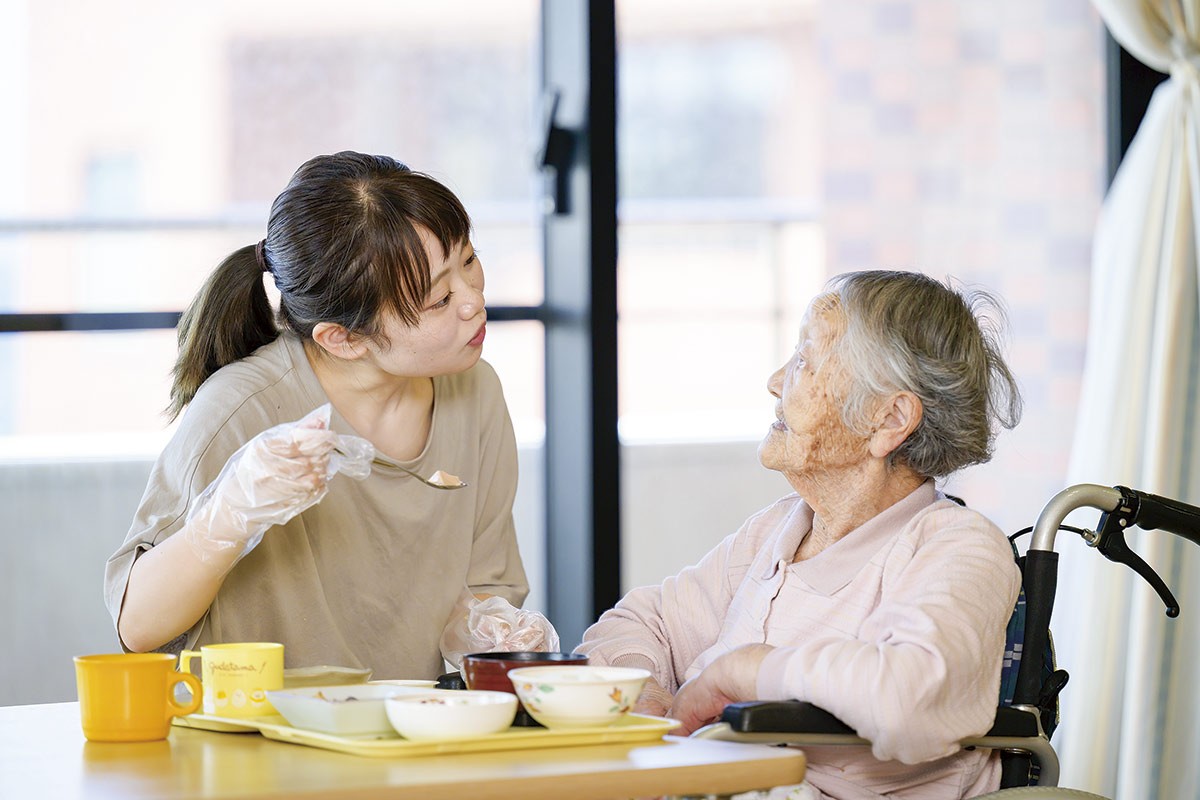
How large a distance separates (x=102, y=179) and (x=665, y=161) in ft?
3.88

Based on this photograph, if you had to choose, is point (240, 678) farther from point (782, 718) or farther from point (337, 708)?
point (782, 718)

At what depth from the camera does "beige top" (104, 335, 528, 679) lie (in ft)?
6.02

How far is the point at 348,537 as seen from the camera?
1971 millimetres

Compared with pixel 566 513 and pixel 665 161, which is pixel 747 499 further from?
pixel 665 161

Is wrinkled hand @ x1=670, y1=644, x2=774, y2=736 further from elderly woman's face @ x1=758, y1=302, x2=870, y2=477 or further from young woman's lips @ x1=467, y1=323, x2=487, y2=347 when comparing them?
young woman's lips @ x1=467, y1=323, x2=487, y2=347

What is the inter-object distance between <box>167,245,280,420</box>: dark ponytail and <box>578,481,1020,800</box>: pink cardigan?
675 mm

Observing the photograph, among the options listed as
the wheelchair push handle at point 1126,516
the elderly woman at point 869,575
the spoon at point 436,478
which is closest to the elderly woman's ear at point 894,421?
the elderly woman at point 869,575

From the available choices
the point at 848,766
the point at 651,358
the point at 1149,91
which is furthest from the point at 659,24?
the point at 848,766

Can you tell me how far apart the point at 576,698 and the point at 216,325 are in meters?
0.96

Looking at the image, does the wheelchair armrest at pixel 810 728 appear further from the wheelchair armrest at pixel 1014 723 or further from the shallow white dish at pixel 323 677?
the shallow white dish at pixel 323 677

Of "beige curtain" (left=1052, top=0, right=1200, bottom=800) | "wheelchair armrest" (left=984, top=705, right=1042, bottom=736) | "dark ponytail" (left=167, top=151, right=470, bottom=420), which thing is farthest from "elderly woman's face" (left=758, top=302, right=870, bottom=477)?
"beige curtain" (left=1052, top=0, right=1200, bottom=800)

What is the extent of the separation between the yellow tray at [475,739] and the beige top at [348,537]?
0.50 meters

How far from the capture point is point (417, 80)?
294 cm

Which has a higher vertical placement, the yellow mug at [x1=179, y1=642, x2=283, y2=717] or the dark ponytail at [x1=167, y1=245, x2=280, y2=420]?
the dark ponytail at [x1=167, y1=245, x2=280, y2=420]
